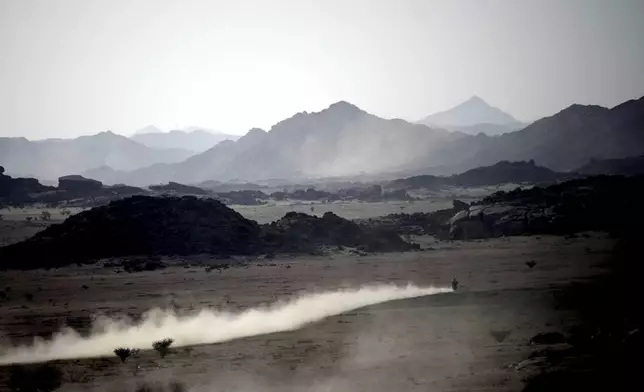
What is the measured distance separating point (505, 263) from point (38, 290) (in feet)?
93.5

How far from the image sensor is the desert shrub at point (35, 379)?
18828 mm

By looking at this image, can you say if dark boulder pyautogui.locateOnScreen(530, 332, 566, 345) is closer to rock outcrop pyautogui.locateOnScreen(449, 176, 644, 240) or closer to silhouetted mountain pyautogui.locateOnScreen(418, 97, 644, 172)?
rock outcrop pyautogui.locateOnScreen(449, 176, 644, 240)

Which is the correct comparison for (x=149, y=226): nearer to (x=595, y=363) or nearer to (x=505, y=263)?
(x=505, y=263)

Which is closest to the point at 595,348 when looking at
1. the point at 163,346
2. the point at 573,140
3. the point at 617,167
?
the point at 163,346

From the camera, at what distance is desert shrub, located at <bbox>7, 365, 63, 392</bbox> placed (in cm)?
1883

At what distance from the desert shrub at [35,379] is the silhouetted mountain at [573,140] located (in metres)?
78.1

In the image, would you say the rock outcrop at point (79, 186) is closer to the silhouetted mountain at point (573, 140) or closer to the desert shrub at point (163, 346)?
the silhouetted mountain at point (573, 140)

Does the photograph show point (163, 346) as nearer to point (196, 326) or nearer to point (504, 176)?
point (196, 326)

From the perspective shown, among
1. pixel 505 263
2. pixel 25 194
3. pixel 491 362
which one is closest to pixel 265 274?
pixel 505 263

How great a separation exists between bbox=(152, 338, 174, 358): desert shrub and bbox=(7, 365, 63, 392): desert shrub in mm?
3276

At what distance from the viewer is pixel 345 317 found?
2766cm

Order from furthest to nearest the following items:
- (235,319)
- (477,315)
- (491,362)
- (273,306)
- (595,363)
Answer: (273,306) < (235,319) < (477,315) < (491,362) < (595,363)

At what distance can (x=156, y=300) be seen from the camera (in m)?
33.4

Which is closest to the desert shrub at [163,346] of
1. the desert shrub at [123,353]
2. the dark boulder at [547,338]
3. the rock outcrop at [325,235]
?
the desert shrub at [123,353]
